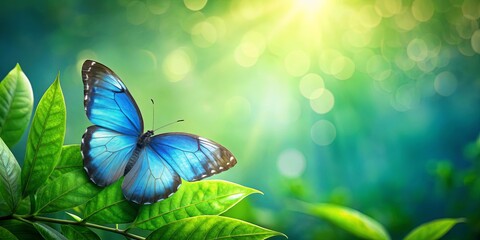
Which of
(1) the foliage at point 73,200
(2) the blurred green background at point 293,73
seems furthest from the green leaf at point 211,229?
(2) the blurred green background at point 293,73

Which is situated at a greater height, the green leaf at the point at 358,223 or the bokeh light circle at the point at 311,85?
the bokeh light circle at the point at 311,85

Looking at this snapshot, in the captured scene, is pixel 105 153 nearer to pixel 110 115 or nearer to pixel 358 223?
pixel 110 115

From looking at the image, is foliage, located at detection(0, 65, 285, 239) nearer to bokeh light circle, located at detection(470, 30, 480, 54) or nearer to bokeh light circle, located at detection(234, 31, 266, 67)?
bokeh light circle, located at detection(234, 31, 266, 67)

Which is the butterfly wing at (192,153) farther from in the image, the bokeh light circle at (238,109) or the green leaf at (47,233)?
the bokeh light circle at (238,109)

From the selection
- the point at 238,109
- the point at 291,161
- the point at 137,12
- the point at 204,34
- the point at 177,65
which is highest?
the point at 137,12

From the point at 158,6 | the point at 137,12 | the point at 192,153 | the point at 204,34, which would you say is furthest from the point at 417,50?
the point at 192,153
